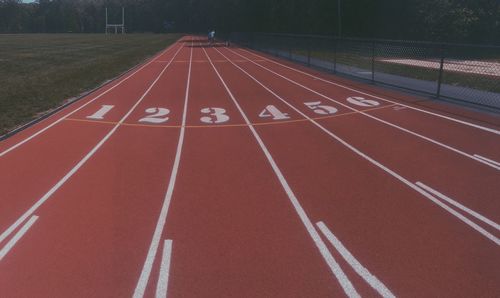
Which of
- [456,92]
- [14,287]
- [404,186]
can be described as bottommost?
[14,287]

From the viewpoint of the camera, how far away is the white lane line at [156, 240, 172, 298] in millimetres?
4176

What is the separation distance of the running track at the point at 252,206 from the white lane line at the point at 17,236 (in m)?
0.03

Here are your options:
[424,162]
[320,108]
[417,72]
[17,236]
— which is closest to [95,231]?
[17,236]

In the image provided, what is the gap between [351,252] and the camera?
16.0 ft

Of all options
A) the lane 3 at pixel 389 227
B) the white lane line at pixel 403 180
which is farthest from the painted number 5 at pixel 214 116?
the lane 3 at pixel 389 227

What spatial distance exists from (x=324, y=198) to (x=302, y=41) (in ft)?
80.1

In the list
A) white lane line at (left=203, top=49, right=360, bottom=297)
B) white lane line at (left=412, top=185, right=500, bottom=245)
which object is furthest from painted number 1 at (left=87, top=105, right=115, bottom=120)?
white lane line at (left=412, top=185, right=500, bottom=245)

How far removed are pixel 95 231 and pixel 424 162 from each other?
Result: 5912mm

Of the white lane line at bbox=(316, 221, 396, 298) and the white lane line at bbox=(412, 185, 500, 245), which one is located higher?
the white lane line at bbox=(412, 185, 500, 245)

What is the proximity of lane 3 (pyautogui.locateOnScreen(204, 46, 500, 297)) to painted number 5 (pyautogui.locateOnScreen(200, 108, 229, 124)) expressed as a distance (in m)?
3.15

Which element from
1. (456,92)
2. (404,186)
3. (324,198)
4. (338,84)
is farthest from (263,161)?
(338,84)

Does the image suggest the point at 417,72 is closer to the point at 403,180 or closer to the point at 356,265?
the point at 403,180

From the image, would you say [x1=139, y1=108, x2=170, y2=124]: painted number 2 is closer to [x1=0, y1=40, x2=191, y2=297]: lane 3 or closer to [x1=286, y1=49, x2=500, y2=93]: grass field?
[x1=0, y1=40, x2=191, y2=297]: lane 3

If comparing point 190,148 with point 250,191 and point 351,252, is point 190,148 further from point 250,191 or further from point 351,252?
point 351,252
